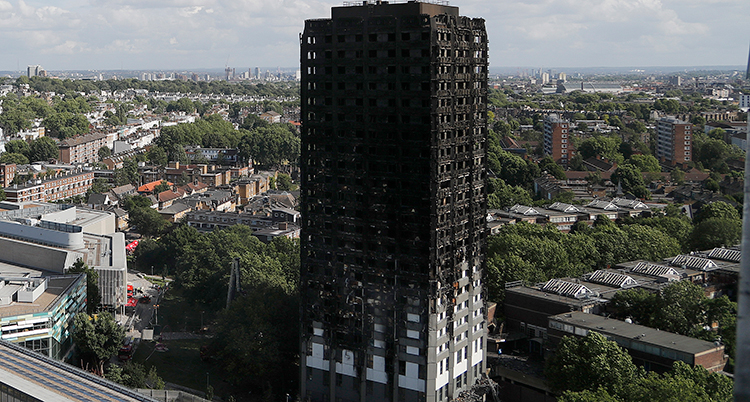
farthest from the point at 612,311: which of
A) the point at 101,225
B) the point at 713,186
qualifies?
the point at 713,186

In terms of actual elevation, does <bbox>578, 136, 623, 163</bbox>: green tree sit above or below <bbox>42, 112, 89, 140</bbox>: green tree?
below

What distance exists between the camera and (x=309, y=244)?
33.7 metres

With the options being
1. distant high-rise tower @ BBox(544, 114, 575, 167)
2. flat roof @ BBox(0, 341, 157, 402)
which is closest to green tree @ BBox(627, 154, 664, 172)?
distant high-rise tower @ BBox(544, 114, 575, 167)

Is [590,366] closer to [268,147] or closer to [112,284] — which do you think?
[112,284]

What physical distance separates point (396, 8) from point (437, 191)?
23.9 ft

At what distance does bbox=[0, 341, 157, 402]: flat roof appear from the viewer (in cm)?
2583

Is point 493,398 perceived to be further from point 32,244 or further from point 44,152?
point 44,152

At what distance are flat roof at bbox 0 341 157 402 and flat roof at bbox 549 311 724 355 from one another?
1934 cm

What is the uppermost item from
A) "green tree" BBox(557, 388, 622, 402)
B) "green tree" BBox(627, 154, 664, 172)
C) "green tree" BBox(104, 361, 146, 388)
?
"green tree" BBox(627, 154, 664, 172)

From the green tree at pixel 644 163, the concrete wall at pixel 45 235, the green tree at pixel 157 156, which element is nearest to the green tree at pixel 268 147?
the green tree at pixel 157 156

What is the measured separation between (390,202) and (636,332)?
1250 cm

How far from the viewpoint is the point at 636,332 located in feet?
115

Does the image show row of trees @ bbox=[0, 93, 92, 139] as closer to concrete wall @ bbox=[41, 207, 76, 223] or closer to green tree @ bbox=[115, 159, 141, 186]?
green tree @ bbox=[115, 159, 141, 186]

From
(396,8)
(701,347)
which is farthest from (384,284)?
(701,347)
